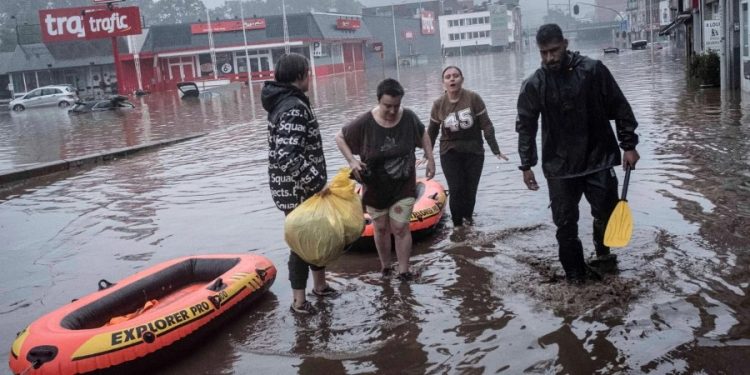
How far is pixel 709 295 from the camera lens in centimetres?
491

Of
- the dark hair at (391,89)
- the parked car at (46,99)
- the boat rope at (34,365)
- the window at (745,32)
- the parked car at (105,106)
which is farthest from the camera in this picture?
the parked car at (46,99)

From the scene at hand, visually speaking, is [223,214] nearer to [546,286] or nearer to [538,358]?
[546,286]

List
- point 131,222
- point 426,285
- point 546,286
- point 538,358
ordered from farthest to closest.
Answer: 1. point 131,222
2. point 426,285
3. point 546,286
4. point 538,358

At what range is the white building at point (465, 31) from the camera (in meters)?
116

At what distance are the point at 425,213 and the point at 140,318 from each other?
3260mm

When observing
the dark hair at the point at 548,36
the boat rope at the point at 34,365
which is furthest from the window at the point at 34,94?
the dark hair at the point at 548,36

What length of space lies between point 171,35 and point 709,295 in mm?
63946

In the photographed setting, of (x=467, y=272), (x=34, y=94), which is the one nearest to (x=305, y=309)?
(x=467, y=272)

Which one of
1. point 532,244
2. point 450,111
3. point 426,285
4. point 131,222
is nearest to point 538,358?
point 426,285

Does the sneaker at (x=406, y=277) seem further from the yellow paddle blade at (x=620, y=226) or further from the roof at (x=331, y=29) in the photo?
the roof at (x=331, y=29)

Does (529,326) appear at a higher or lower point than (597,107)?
lower

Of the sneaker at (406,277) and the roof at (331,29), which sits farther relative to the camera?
the roof at (331,29)

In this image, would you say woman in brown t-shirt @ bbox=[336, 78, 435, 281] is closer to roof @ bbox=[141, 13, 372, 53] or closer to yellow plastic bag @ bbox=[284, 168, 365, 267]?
yellow plastic bag @ bbox=[284, 168, 365, 267]

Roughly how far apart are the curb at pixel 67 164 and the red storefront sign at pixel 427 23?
296 ft
